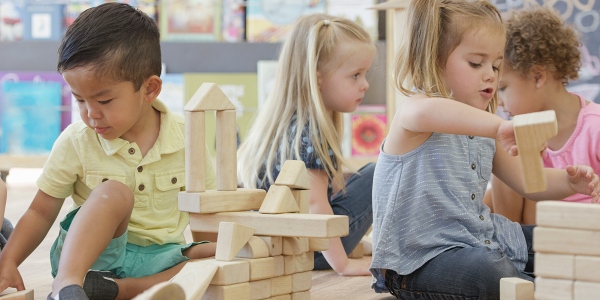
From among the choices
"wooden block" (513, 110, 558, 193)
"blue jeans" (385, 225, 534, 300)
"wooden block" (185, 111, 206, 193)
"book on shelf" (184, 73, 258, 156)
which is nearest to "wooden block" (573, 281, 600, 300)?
"wooden block" (513, 110, 558, 193)

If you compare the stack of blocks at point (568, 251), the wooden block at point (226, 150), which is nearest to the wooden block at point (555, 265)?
the stack of blocks at point (568, 251)

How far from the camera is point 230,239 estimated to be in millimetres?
1060

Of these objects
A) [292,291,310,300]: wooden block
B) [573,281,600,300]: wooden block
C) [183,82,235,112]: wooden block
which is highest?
[183,82,235,112]: wooden block

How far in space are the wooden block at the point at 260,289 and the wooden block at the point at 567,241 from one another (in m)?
0.39

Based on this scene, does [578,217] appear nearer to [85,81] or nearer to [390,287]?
[390,287]

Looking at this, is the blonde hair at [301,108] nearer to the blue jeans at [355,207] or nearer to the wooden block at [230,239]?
the blue jeans at [355,207]

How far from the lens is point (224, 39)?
9.59ft

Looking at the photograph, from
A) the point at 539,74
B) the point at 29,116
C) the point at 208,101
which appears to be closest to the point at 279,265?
the point at 208,101

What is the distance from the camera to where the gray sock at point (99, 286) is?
1.17 metres

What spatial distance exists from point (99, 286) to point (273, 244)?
27 centimetres

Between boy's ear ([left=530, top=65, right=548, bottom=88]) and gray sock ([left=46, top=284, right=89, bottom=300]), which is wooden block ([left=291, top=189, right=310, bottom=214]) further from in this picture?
boy's ear ([left=530, top=65, right=548, bottom=88])

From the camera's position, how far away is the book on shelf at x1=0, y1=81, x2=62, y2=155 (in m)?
2.94

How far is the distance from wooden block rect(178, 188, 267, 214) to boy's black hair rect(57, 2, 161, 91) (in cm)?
22

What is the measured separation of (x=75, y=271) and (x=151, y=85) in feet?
1.09
